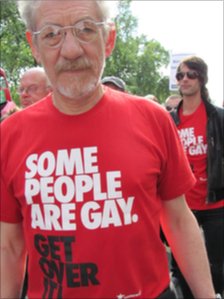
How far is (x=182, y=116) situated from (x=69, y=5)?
2880 millimetres

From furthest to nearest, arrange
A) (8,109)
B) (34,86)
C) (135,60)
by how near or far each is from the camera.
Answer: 1. (135,60)
2. (34,86)
3. (8,109)

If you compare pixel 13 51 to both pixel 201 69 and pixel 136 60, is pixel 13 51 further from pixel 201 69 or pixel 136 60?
pixel 136 60

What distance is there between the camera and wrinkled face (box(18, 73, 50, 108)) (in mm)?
4105

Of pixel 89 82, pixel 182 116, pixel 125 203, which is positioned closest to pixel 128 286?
pixel 125 203

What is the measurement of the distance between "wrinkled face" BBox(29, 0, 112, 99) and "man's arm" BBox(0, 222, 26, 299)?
1.78ft

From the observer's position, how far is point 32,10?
1.74 metres

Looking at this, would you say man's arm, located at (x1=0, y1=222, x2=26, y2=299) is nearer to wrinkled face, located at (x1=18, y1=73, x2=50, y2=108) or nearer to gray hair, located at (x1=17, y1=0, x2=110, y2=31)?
gray hair, located at (x1=17, y1=0, x2=110, y2=31)

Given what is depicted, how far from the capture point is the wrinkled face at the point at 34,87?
13.5ft

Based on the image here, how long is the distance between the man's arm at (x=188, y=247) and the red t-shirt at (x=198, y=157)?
7.46 feet

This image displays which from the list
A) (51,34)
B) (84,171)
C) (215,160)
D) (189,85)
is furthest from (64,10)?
(189,85)

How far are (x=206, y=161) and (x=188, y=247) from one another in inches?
93.6

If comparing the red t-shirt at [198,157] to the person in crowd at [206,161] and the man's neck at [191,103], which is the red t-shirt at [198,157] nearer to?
the person in crowd at [206,161]

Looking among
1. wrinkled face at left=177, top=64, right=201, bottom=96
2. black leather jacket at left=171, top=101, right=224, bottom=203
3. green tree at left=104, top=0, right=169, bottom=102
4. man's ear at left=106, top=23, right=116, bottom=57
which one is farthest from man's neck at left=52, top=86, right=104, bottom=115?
green tree at left=104, top=0, right=169, bottom=102

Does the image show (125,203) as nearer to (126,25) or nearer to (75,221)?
(75,221)
